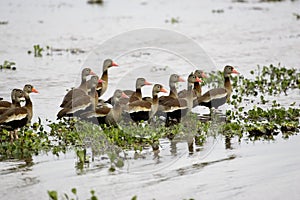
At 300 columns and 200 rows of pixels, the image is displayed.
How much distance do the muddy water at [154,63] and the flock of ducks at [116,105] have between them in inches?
42.1

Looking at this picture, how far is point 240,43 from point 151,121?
1208 centimetres

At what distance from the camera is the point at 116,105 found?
1141 centimetres

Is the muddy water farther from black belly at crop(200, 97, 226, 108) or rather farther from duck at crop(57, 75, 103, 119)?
black belly at crop(200, 97, 226, 108)

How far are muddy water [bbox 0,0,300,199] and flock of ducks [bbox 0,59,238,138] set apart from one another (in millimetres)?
1068

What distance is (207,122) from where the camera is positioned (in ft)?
38.5

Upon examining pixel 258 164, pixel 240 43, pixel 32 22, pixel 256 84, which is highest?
pixel 32 22

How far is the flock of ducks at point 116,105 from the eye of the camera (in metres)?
10.6

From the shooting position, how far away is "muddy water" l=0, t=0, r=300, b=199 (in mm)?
8469

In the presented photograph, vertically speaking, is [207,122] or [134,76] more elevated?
[134,76]

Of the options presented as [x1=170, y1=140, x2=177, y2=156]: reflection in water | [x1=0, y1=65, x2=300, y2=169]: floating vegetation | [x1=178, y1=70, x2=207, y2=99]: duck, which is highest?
[x1=178, y1=70, x2=207, y2=99]: duck

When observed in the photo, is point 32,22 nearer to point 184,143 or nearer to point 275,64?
point 275,64

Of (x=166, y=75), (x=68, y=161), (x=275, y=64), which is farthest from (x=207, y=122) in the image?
(x=275, y=64)

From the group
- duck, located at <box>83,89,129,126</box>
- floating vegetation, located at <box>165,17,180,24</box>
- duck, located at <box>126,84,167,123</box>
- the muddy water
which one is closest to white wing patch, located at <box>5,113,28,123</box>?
the muddy water

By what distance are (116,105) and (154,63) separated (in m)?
7.84
